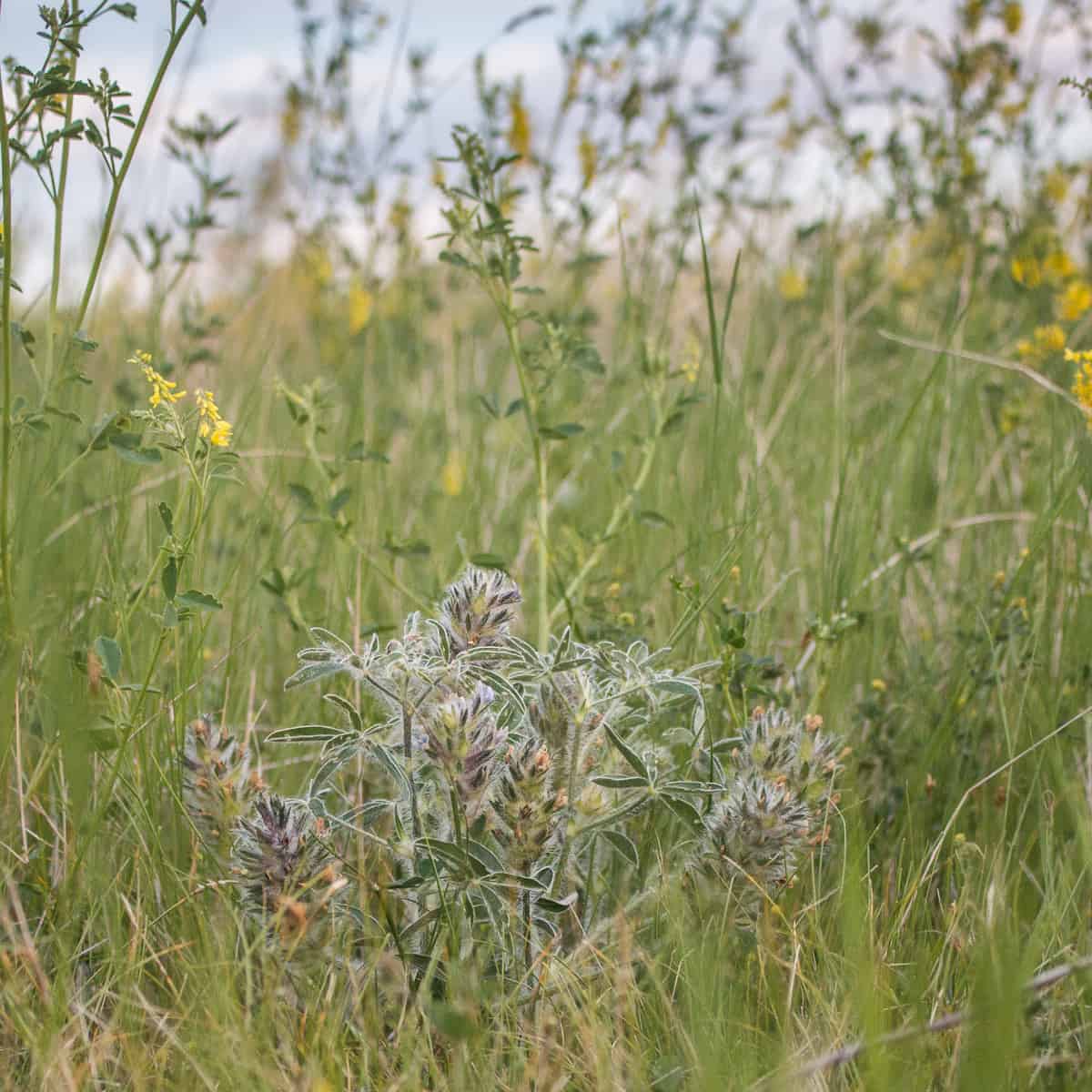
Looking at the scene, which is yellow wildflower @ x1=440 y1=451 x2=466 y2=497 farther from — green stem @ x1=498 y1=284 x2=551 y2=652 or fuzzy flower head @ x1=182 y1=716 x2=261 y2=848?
fuzzy flower head @ x1=182 y1=716 x2=261 y2=848

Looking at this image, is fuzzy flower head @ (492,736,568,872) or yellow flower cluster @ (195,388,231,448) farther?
yellow flower cluster @ (195,388,231,448)

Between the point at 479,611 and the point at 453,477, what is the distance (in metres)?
1.38

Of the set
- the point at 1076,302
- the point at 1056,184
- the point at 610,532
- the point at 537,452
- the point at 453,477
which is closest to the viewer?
the point at 537,452

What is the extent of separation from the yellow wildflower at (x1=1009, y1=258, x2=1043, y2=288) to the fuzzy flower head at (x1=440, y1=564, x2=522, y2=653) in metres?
2.13

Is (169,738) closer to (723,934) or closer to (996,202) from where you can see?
(723,934)

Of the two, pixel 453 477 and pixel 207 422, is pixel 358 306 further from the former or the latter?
pixel 207 422

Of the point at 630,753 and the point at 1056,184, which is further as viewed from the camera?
the point at 1056,184

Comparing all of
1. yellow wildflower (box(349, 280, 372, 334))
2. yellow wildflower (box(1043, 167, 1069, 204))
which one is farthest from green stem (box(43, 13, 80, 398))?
yellow wildflower (box(1043, 167, 1069, 204))

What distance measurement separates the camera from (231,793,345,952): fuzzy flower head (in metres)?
1.35

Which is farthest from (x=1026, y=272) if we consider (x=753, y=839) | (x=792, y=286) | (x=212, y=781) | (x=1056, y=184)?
(x=212, y=781)

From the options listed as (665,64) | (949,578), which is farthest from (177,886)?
(665,64)

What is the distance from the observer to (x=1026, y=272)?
3059 millimetres

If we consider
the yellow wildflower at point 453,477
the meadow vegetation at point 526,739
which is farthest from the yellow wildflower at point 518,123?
the yellow wildflower at point 453,477

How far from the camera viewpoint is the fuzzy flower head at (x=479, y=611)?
1.51m
